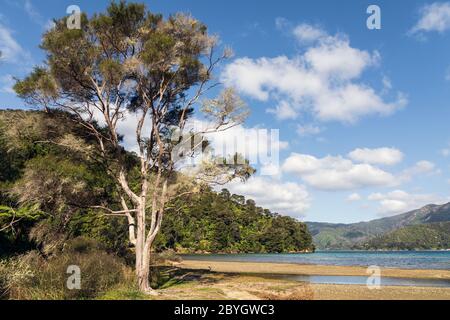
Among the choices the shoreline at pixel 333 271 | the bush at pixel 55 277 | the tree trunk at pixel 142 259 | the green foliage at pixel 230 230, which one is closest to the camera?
the bush at pixel 55 277

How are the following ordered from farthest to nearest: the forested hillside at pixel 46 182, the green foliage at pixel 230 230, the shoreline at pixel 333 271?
the green foliage at pixel 230 230, the shoreline at pixel 333 271, the forested hillside at pixel 46 182

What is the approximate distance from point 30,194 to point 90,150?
3.53m

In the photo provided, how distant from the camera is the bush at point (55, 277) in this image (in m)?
12.6

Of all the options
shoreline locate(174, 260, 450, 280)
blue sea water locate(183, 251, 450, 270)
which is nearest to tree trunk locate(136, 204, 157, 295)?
shoreline locate(174, 260, 450, 280)

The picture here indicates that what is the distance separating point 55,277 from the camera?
13.7 m

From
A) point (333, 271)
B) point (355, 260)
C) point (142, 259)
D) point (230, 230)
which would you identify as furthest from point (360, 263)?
point (230, 230)

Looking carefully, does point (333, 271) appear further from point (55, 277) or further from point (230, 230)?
point (230, 230)

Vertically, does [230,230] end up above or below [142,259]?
below

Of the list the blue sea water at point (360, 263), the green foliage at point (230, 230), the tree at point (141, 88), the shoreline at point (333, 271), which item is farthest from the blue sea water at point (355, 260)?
the tree at point (141, 88)

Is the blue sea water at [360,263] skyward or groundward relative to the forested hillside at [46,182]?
groundward

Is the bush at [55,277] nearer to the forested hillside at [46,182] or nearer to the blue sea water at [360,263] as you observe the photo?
the forested hillside at [46,182]

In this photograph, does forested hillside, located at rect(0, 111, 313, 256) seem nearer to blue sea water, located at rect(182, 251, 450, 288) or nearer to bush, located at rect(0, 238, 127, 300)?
bush, located at rect(0, 238, 127, 300)

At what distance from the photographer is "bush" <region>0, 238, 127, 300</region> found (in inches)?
495
